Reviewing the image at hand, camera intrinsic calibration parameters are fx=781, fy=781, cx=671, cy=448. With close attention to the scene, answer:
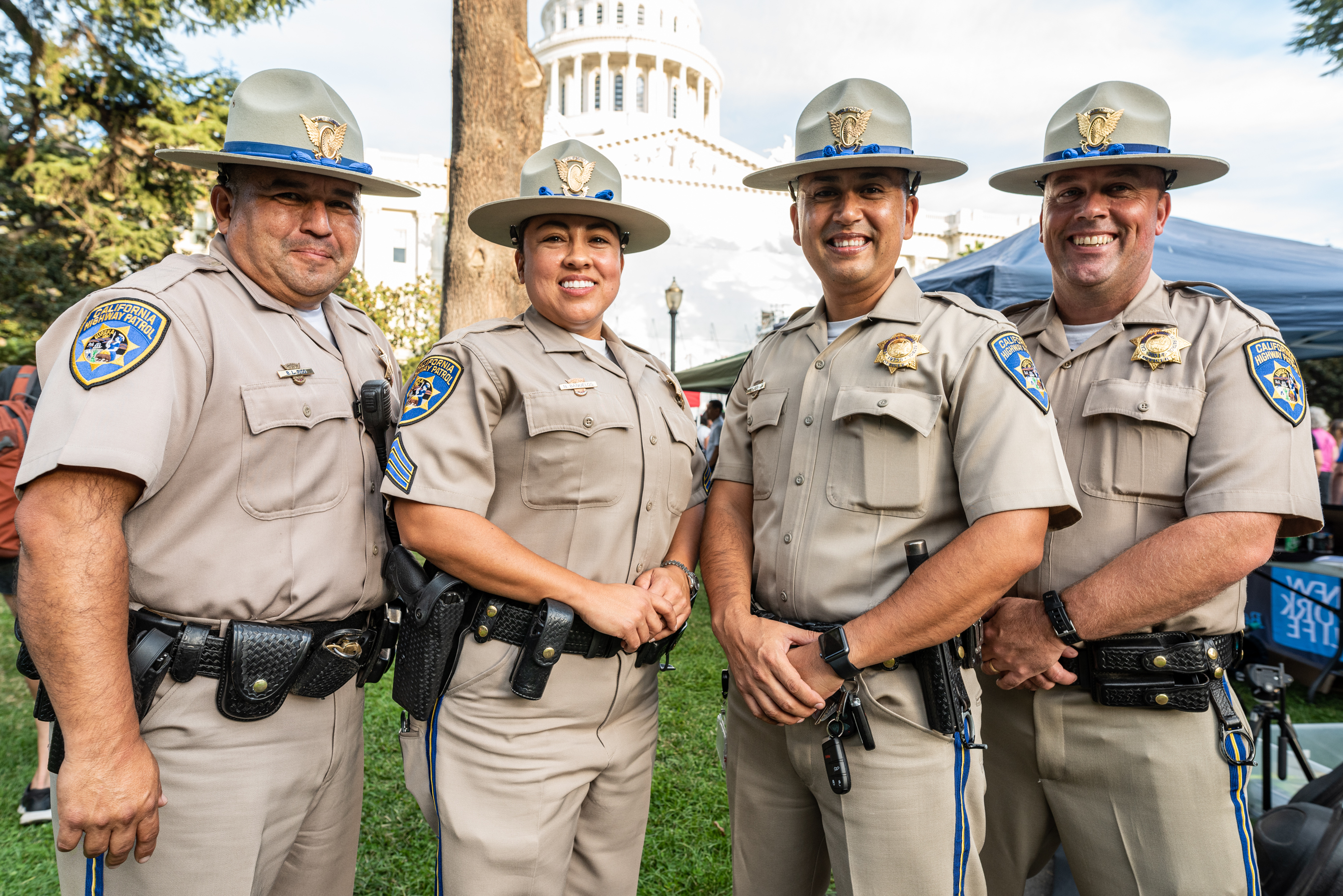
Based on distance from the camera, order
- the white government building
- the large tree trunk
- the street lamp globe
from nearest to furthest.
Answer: the large tree trunk → the street lamp globe → the white government building

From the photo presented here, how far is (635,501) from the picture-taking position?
2.12 meters

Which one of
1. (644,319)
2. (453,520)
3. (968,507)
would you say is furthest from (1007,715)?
(644,319)

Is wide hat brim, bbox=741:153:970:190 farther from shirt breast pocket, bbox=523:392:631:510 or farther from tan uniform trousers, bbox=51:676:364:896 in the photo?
tan uniform trousers, bbox=51:676:364:896

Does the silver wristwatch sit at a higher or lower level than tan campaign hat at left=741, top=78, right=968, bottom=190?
lower

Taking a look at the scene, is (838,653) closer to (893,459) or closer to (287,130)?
(893,459)

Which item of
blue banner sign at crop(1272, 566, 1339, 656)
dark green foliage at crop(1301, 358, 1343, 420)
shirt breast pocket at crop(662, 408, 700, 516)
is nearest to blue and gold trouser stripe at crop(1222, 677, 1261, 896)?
shirt breast pocket at crop(662, 408, 700, 516)

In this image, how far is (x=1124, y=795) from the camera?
6.40 ft

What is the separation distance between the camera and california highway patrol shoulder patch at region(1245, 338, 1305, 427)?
1.91 m

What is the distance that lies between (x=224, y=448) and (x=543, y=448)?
0.72m

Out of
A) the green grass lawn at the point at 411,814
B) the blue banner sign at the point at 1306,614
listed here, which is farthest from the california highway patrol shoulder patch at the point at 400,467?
the blue banner sign at the point at 1306,614

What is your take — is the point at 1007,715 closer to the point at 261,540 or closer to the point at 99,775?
the point at 261,540

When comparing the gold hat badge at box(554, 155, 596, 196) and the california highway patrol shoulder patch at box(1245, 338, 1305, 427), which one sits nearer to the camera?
the california highway patrol shoulder patch at box(1245, 338, 1305, 427)

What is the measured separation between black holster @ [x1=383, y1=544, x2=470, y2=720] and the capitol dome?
205ft

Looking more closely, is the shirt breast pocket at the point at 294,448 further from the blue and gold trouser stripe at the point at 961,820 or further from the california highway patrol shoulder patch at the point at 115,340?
the blue and gold trouser stripe at the point at 961,820
